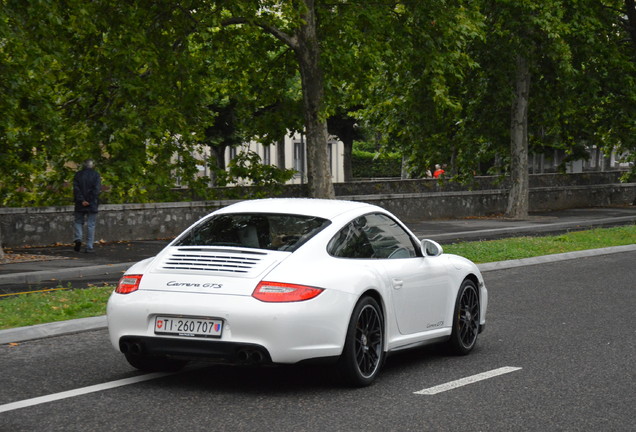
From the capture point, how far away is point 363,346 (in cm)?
800

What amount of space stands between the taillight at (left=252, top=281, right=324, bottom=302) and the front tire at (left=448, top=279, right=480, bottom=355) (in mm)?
2315

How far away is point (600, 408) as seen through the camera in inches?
288

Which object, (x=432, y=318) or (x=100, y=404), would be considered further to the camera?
(x=432, y=318)

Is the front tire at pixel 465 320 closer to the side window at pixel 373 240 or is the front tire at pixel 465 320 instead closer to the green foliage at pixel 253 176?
the side window at pixel 373 240

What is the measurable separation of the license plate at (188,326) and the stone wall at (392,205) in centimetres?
1732

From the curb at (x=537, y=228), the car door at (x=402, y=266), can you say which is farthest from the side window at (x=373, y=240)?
the curb at (x=537, y=228)

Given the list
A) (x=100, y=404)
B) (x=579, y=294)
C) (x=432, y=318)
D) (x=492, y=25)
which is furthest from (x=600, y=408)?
(x=492, y=25)

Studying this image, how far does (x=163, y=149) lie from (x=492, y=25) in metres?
12.6

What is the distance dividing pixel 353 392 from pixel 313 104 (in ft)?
70.7

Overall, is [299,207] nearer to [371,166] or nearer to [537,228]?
[537,228]

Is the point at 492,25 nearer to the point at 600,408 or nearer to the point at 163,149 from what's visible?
the point at 163,149

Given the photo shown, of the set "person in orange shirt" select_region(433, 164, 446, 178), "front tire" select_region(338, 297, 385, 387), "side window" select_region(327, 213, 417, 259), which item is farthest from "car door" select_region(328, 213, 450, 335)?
"person in orange shirt" select_region(433, 164, 446, 178)

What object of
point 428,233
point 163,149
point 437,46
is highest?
point 437,46

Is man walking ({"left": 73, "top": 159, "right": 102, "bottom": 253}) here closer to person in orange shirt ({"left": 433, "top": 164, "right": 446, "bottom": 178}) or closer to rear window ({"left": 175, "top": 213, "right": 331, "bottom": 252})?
rear window ({"left": 175, "top": 213, "right": 331, "bottom": 252})
